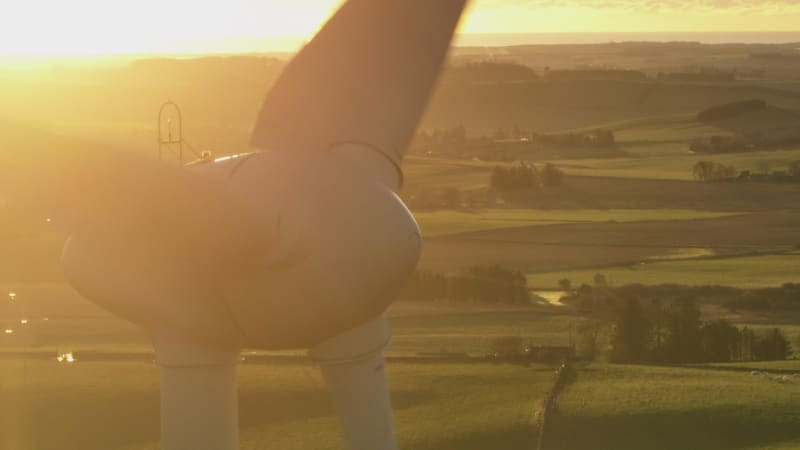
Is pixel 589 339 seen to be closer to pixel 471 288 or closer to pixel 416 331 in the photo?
pixel 416 331

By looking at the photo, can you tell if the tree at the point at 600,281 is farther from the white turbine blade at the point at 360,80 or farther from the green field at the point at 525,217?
the white turbine blade at the point at 360,80

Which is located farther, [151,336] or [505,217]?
[505,217]

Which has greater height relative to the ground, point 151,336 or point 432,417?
point 432,417

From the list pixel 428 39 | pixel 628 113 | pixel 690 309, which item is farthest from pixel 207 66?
pixel 428 39

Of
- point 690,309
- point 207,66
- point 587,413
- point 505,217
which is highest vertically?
point 207,66

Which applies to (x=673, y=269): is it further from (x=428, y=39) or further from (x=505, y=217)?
(x=428, y=39)

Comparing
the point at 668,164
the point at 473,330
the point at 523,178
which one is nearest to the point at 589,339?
the point at 473,330

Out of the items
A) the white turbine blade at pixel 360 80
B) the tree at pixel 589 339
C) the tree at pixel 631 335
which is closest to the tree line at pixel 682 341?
the tree at pixel 631 335

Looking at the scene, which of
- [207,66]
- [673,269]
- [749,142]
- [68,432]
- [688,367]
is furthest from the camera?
[207,66]
